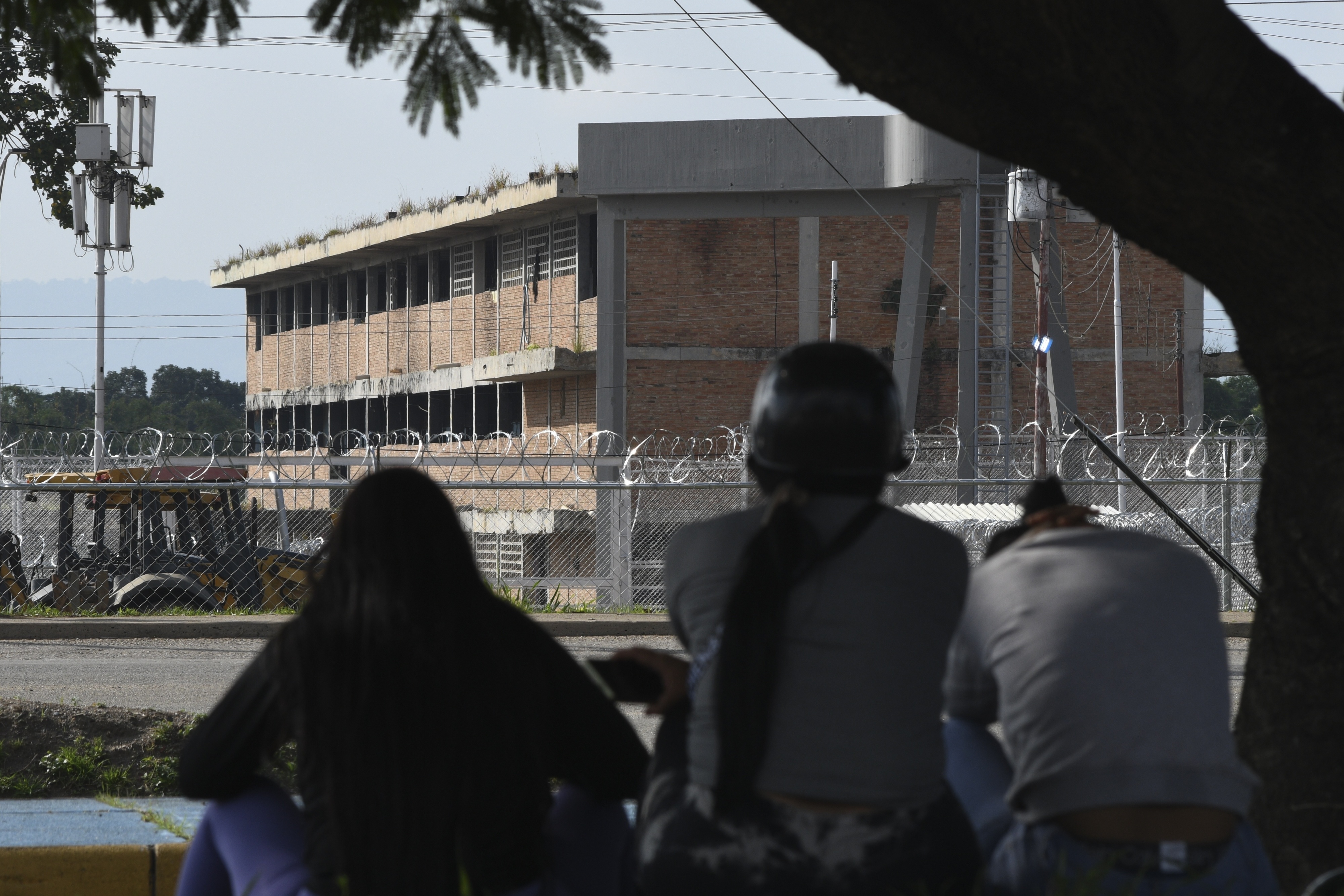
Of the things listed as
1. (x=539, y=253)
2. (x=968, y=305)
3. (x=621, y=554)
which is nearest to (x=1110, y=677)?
(x=621, y=554)

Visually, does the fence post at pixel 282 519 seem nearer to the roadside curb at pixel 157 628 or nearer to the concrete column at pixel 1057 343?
the roadside curb at pixel 157 628

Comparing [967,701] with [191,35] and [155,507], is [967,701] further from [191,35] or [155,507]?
[155,507]

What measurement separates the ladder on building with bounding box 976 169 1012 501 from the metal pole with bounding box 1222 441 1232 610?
7606mm

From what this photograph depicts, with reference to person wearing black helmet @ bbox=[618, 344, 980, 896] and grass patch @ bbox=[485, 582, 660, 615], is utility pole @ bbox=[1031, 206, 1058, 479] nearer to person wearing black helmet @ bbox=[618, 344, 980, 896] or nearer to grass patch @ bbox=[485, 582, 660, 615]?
grass patch @ bbox=[485, 582, 660, 615]

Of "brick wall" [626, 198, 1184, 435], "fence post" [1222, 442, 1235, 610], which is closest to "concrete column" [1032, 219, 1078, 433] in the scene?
"brick wall" [626, 198, 1184, 435]

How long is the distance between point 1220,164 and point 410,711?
6.96ft

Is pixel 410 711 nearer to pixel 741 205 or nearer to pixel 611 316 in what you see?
pixel 611 316

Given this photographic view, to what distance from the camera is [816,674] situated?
8.36 ft

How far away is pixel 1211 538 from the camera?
1731 cm

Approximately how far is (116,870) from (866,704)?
3.12m

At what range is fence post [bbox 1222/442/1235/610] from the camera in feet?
50.6

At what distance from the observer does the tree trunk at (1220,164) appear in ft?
11.0

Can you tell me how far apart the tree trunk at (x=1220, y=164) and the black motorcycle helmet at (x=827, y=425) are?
994mm

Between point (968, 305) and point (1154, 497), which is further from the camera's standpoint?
point (968, 305)
